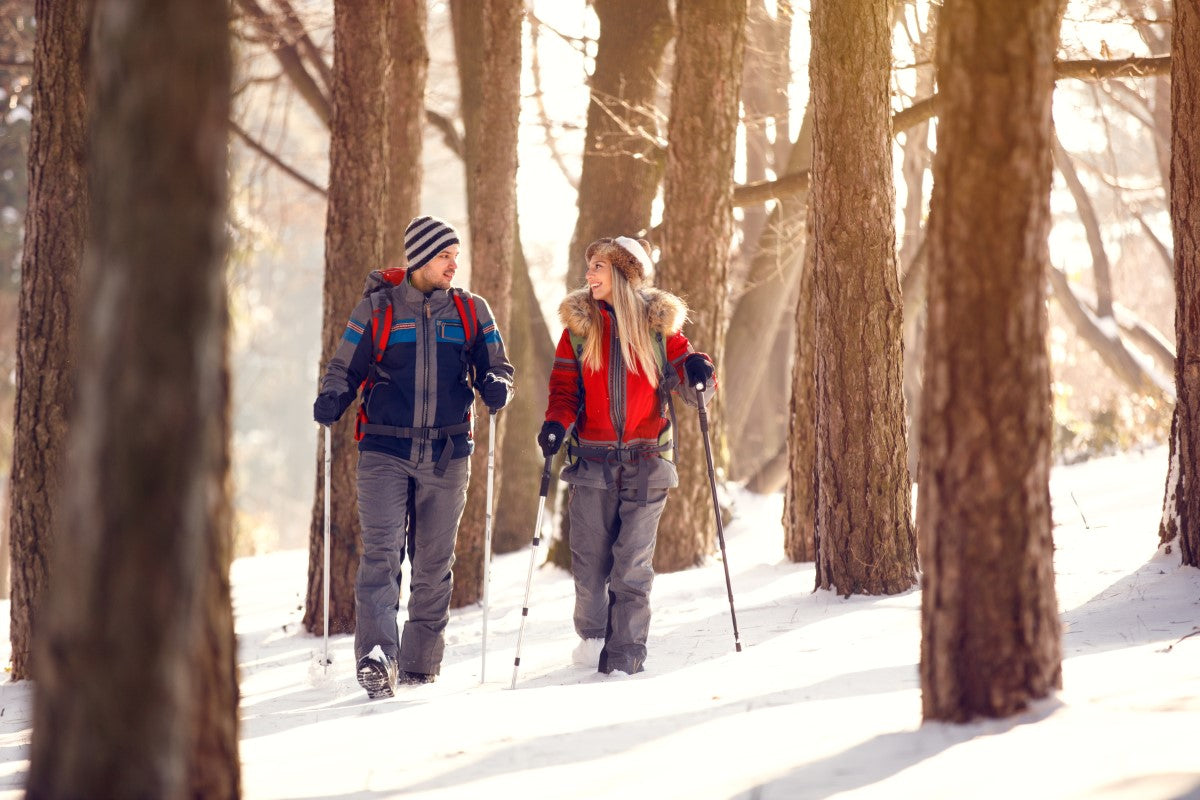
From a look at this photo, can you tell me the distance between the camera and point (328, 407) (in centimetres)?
611

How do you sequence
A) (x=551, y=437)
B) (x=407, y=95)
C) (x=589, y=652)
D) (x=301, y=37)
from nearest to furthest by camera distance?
(x=551, y=437) < (x=589, y=652) < (x=407, y=95) < (x=301, y=37)

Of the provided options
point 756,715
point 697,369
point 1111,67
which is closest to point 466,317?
point 697,369

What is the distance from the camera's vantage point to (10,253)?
2023 cm

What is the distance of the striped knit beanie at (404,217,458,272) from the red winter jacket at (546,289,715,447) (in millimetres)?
685

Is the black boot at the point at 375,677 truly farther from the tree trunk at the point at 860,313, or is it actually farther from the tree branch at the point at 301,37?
the tree branch at the point at 301,37

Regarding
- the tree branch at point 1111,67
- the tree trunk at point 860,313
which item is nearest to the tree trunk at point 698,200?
the tree branch at point 1111,67

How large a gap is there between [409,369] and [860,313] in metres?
2.77

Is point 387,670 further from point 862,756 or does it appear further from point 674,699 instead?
point 862,756

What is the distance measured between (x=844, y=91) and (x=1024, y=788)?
502cm

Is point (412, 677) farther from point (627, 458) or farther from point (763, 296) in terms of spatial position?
point (763, 296)

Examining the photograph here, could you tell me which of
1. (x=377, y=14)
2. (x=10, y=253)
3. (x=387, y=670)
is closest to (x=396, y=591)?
(x=387, y=670)

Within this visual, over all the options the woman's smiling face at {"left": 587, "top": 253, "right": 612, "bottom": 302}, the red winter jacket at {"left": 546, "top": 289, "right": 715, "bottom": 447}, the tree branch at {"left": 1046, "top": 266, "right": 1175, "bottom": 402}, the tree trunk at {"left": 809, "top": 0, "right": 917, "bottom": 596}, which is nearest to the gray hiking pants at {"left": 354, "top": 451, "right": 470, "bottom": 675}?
the red winter jacket at {"left": 546, "top": 289, "right": 715, "bottom": 447}

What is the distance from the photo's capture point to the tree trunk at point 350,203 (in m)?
8.49

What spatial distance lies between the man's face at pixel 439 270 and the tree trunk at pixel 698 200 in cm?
362
